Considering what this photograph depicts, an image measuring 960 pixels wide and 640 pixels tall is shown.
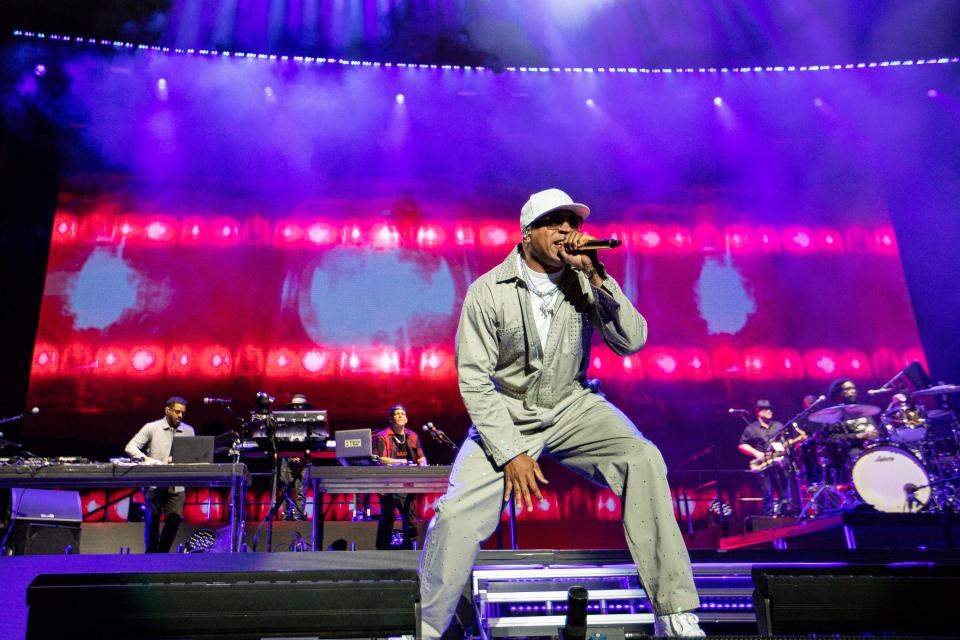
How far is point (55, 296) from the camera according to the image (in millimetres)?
11078

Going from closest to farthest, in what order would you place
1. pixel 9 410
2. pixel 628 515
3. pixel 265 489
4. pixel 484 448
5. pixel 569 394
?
pixel 628 515, pixel 484 448, pixel 569 394, pixel 9 410, pixel 265 489

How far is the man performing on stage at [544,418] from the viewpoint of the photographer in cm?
288

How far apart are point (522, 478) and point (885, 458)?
6511mm

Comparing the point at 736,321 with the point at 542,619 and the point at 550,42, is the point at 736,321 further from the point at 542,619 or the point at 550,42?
the point at 542,619

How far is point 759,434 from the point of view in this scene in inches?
423

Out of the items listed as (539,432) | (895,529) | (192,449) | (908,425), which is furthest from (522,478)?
(908,425)

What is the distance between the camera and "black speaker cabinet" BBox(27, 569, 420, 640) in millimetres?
2066

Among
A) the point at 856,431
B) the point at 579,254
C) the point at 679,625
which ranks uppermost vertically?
the point at 856,431

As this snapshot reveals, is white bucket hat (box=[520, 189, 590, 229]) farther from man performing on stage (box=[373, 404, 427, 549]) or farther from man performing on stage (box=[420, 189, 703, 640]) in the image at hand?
man performing on stage (box=[373, 404, 427, 549])

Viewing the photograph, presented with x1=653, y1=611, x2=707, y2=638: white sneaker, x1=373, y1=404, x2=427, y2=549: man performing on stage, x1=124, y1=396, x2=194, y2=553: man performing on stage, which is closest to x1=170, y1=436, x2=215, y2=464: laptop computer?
x1=124, y1=396, x2=194, y2=553: man performing on stage

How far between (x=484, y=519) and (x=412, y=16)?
9.59 meters

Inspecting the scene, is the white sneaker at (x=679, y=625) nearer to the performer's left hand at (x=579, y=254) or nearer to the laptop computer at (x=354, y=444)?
the performer's left hand at (x=579, y=254)

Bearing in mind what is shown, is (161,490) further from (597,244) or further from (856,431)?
(856,431)

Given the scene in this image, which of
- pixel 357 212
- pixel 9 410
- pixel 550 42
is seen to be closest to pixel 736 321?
pixel 550 42
